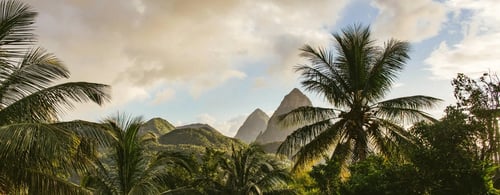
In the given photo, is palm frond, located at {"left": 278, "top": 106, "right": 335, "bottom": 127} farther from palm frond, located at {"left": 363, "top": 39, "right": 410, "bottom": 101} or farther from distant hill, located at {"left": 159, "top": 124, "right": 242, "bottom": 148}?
distant hill, located at {"left": 159, "top": 124, "right": 242, "bottom": 148}

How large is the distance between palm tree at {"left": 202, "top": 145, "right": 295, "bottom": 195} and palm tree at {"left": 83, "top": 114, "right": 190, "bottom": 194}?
5.36 m

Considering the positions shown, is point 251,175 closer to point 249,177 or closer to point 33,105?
point 249,177

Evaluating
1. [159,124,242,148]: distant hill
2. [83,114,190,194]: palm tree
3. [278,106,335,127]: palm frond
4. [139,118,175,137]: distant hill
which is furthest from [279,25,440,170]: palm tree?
[139,118,175,137]: distant hill

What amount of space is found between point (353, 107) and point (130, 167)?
857cm

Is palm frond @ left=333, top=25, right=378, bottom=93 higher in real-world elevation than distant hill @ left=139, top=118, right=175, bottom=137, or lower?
lower

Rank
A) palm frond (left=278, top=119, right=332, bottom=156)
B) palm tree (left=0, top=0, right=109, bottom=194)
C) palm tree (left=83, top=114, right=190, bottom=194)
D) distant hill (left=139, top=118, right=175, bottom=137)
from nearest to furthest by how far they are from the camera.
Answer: palm tree (left=0, top=0, right=109, bottom=194) < palm tree (left=83, top=114, right=190, bottom=194) < palm frond (left=278, top=119, right=332, bottom=156) < distant hill (left=139, top=118, right=175, bottom=137)

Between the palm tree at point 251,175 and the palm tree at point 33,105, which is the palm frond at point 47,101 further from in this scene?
the palm tree at point 251,175

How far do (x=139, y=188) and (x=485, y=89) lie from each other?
12640 millimetres

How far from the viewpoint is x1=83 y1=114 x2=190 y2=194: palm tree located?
1263 cm

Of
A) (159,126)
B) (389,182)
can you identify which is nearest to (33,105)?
(389,182)

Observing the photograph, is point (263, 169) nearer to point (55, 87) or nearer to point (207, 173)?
point (207, 173)

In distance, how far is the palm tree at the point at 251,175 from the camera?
18969 millimetres

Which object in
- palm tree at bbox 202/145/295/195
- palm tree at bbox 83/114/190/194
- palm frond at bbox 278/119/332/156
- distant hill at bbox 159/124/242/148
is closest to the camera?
palm tree at bbox 83/114/190/194

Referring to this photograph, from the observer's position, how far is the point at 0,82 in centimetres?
867
